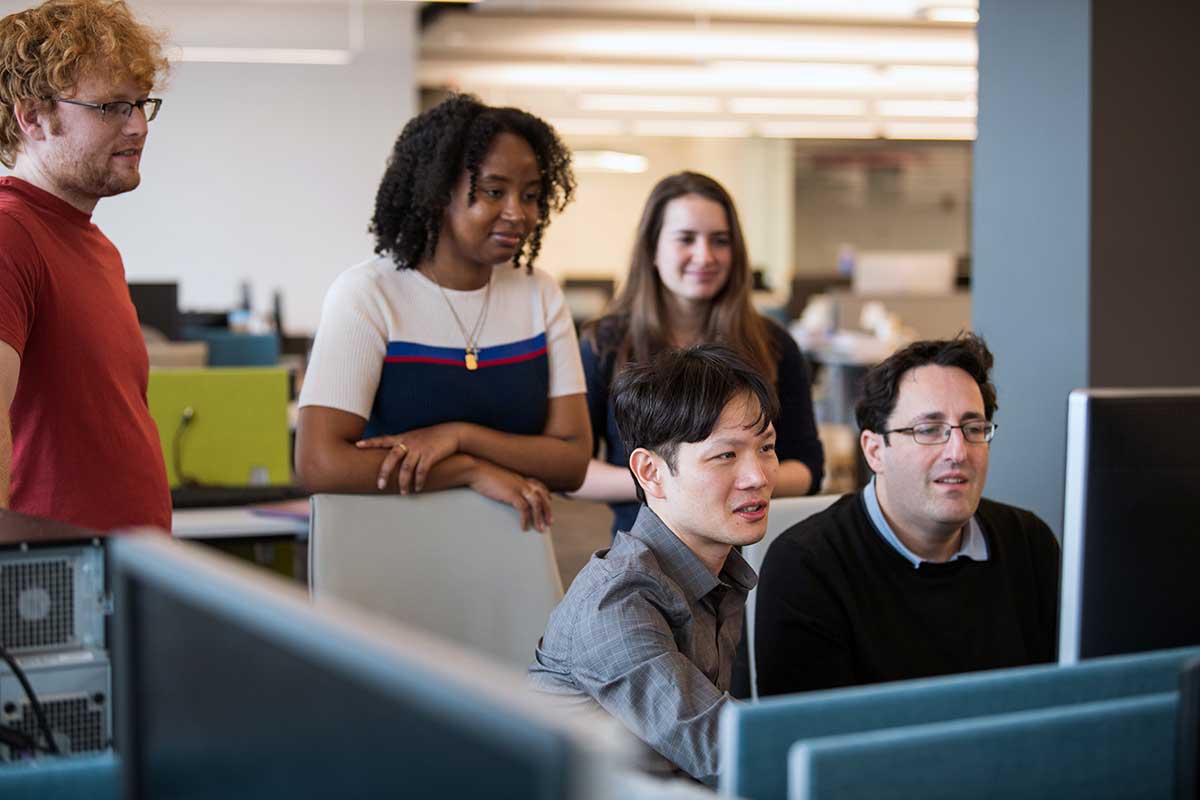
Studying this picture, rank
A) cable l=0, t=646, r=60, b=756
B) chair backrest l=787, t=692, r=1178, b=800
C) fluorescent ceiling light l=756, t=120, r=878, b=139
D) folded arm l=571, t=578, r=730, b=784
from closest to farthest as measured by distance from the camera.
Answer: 1. chair backrest l=787, t=692, r=1178, b=800
2. cable l=0, t=646, r=60, b=756
3. folded arm l=571, t=578, r=730, b=784
4. fluorescent ceiling light l=756, t=120, r=878, b=139

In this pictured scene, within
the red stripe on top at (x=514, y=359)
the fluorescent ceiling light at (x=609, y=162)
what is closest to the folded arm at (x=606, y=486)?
the red stripe on top at (x=514, y=359)

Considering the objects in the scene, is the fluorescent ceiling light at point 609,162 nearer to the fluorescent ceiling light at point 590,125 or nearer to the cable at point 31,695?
the fluorescent ceiling light at point 590,125

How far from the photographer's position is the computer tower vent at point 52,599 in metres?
1.09

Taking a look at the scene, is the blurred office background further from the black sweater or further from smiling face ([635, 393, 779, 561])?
smiling face ([635, 393, 779, 561])

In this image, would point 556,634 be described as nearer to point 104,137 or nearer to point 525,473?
point 525,473

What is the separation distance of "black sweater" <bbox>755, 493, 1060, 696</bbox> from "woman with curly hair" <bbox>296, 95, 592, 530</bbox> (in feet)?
1.56

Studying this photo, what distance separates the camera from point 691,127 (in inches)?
516

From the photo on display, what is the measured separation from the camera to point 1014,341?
3643 mm

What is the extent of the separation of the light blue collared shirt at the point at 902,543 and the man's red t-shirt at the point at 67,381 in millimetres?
962

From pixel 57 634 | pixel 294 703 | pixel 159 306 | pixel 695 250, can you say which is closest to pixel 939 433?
pixel 695 250

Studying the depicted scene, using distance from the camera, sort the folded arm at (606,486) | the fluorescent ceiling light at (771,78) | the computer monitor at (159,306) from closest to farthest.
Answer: the folded arm at (606,486) → the computer monitor at (159,306) → the fluorescent ceiling light at (771,78)

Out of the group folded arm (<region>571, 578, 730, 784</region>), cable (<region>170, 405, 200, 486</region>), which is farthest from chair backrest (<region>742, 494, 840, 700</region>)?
cable (<region>170, 405, 200, 486</region>)

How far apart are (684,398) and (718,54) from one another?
8.09 meters

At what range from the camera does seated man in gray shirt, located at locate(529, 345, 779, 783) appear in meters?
1.43
